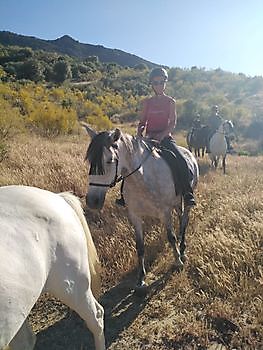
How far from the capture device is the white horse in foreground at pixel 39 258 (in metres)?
1.91

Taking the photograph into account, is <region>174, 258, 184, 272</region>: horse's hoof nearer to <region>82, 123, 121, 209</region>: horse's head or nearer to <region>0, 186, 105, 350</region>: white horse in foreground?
<region>82, 123, 121, 209</region>: horse's head

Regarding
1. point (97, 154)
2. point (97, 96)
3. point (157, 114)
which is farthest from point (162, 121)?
point (97, 96)

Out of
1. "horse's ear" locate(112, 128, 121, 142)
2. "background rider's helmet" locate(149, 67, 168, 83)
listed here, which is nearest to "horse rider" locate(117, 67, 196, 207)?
"background rider's helmet" locate(149, 67, 168, 83)

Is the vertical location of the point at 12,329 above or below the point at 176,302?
above

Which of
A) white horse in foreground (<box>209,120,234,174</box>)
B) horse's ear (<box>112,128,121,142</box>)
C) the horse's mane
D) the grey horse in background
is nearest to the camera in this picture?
the horse's mane

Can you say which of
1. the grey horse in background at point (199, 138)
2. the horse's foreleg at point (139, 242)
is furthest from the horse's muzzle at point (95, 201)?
the grey horse in background at point (199, 138)

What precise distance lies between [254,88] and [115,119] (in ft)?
106

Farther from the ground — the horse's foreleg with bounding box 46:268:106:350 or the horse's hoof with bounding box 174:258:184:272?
the horse's foreleg with bounding box 46:268:106:350

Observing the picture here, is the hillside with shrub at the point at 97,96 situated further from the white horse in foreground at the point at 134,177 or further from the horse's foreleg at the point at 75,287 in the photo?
the horse's foreleg at the point at 75,287

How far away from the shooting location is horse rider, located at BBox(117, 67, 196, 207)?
174 inches

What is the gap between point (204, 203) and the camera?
627cm

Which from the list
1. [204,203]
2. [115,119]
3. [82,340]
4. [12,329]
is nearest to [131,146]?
[82,340]

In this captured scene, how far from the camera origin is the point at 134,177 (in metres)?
3.86

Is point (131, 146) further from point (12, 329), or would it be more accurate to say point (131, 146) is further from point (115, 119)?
point (115, 119)
